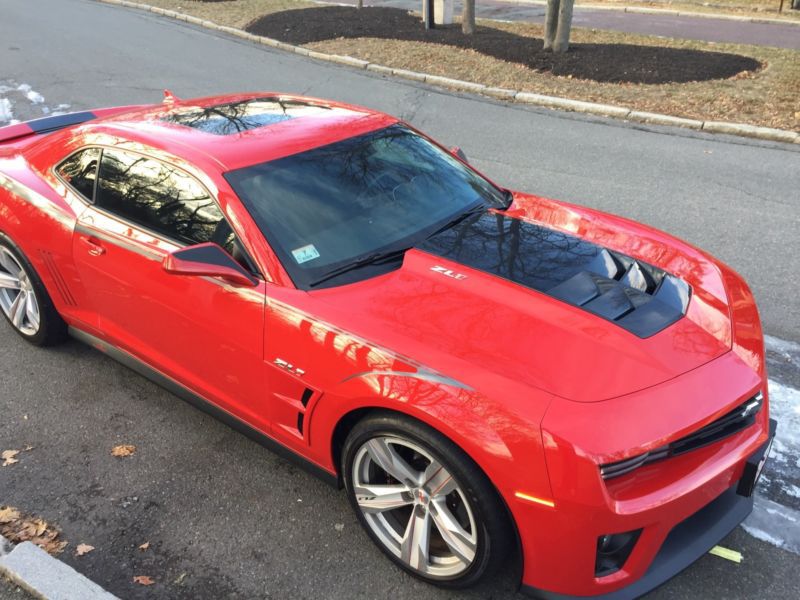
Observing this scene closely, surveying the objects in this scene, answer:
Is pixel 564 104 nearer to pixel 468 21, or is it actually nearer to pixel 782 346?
pixel 468 21

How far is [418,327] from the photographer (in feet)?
8.81

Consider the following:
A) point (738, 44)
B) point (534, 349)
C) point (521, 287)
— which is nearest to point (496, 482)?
point (534, 349)

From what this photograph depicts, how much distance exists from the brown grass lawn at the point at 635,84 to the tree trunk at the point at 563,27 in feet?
3.34

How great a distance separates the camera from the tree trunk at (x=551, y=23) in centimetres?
1170

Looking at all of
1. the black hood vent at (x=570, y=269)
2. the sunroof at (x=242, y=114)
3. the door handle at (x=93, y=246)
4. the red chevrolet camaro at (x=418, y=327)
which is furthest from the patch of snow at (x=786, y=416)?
the door handle at (x=93, y=246)

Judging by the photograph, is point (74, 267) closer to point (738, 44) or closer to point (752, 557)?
point (752, 557)

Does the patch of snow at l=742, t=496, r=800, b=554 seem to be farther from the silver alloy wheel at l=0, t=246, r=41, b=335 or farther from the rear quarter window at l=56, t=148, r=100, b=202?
the silver alloy wheel at l=0, t=246, r=41, b=335

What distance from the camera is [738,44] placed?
13547mm

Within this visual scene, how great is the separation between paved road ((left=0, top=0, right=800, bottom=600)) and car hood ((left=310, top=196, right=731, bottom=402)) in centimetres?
92

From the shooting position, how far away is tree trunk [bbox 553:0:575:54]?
1149 cm

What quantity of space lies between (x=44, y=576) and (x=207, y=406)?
3.28 feet

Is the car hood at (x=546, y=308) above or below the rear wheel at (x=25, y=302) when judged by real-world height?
above

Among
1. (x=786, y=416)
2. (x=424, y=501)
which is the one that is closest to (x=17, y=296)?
(x=424, y=501)

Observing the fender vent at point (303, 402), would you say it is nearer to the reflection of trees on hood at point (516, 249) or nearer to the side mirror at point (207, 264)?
the side mirror at point (207, 264)
